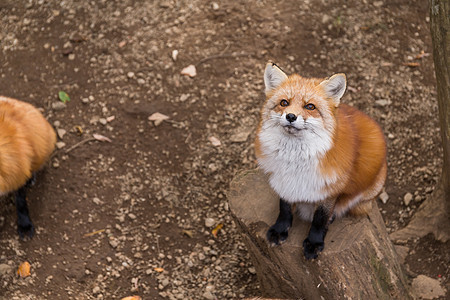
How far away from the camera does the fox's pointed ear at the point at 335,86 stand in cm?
284

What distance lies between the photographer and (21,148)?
4.26 meters

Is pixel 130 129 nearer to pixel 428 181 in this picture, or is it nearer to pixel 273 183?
pixel 273 183

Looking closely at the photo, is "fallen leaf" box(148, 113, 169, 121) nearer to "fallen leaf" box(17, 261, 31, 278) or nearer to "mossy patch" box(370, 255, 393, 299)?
"fallen leaf" box(17, 261, 31, 278)

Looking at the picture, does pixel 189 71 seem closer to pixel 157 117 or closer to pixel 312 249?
pixel 157 117

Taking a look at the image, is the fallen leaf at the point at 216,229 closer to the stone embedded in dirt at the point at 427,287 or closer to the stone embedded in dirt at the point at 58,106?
the stone embedded in dirt at the point at 427,287

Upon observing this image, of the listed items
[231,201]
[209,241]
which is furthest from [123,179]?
[231,201]

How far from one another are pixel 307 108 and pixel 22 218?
283 centimetres

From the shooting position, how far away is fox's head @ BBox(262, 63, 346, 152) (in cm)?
278

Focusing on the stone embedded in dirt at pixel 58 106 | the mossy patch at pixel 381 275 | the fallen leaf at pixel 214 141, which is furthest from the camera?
the stone embedded in dirt at pixel 58 106

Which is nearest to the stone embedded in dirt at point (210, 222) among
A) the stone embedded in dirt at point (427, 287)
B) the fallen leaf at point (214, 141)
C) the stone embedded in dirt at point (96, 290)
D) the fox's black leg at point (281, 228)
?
the fallen leaf at point (214, 141)

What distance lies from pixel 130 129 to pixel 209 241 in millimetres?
1391

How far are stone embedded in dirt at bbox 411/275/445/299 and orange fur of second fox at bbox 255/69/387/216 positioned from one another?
44.4 inches

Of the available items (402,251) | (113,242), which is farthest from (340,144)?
(113,242)

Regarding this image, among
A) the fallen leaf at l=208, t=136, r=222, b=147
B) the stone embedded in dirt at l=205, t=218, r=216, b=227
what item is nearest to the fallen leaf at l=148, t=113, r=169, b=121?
the fallen leaf at l=208, t=136, r=222, b=147
